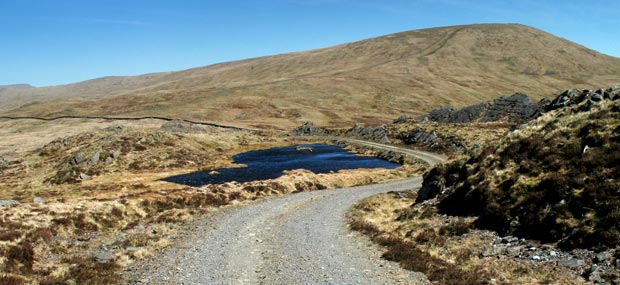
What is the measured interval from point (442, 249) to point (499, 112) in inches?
4788

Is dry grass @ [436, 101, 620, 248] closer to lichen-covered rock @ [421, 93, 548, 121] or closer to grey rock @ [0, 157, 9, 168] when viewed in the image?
grey rock @ [0, 157, 9, 168]

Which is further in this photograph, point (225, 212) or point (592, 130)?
point (225, 212)

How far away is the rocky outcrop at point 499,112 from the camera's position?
123000 millimetres

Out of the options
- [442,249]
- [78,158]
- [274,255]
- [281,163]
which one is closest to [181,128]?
[78,158]

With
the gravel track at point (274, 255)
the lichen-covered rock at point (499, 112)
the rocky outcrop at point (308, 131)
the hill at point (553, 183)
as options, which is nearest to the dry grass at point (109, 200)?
the gravel track at point (274, 255)

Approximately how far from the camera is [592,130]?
24391 millimetres

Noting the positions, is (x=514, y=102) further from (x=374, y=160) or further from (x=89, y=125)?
(x=89, y=125)

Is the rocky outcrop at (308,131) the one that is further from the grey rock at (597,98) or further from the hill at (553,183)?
the hill at (553,183)

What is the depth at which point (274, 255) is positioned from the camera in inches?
926

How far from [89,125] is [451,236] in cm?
17836

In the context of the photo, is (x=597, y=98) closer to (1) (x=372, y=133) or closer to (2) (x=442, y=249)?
(2) (x=442, y=249)

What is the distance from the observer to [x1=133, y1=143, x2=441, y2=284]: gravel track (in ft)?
64.6

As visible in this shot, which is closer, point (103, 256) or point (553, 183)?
point (553, 183)

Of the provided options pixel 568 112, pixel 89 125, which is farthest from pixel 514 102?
pixel 89 125
